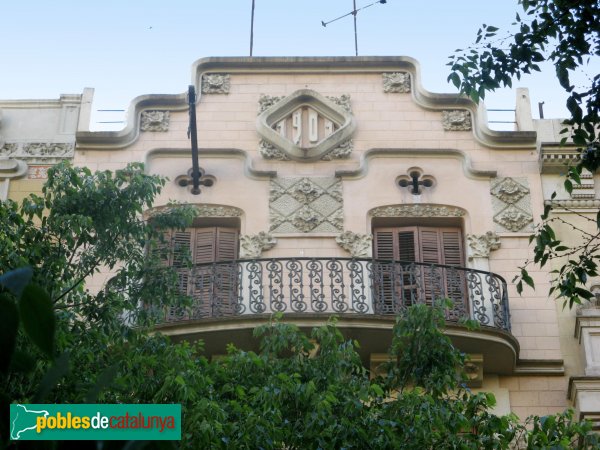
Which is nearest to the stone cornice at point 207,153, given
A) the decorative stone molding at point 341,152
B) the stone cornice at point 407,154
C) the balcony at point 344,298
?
the decorative stone molding at point 341,152

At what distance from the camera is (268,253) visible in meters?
15.1

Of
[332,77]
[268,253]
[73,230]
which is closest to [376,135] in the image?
[332,77]

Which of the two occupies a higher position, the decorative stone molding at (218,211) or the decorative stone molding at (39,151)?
the decorative stone molding at (39,151)

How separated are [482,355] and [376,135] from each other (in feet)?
13.9

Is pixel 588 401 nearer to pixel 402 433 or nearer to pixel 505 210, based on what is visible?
pixel 505 210

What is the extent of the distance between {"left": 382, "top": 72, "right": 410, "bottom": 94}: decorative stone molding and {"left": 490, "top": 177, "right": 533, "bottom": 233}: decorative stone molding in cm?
219

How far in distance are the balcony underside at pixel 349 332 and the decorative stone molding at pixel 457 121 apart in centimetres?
401

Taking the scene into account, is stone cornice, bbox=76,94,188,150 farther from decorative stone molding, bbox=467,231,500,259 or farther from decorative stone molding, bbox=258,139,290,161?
decorative stone molding, bbox=467,231,500,259

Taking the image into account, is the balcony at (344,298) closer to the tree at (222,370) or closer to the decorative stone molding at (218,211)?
the decorative stone molding at (218,211)

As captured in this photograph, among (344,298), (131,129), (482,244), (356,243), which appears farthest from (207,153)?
(482,244)

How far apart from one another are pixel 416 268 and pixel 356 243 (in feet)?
3.35

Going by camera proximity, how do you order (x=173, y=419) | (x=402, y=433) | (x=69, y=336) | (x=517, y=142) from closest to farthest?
(x=173, y=419) → (x=69, y=336) → (x=402, y=433) → (x=517, y=142)

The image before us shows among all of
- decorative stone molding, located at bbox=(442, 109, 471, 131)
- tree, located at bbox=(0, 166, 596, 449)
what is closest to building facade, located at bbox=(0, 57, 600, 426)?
decorative stone molding, located at bbox=(442, 109, 471, 131)

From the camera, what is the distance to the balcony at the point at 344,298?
13.5 metres
